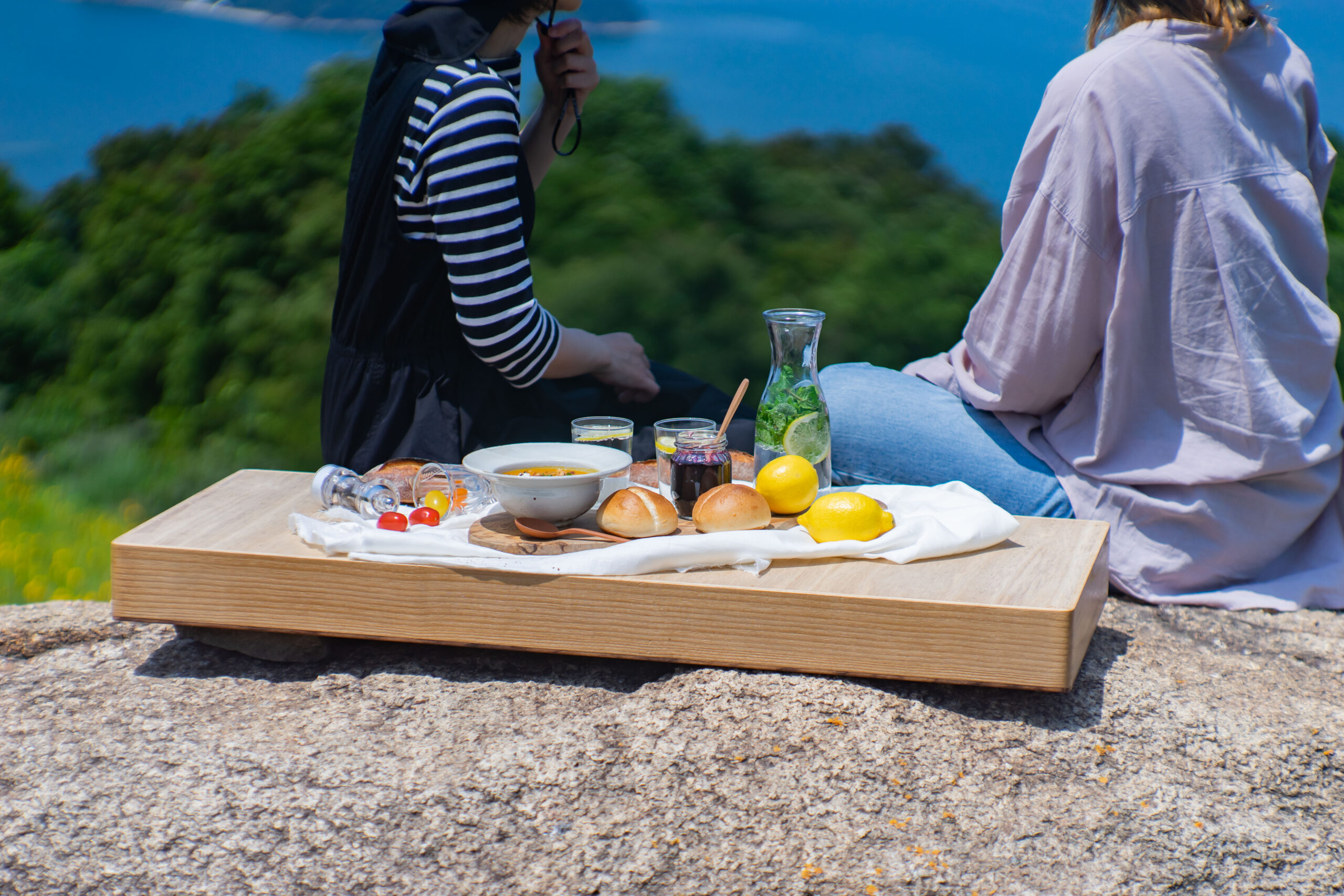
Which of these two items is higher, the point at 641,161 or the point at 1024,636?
the point at 641,161

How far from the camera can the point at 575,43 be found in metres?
2.42

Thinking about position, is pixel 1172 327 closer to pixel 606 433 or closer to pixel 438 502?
pixel 606 433

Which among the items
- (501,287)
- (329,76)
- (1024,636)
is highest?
(329,76)

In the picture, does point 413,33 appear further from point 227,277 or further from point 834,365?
point 227,277

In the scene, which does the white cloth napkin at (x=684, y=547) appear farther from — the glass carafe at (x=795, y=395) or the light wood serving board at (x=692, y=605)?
the glass carafe at (x=795, y=395)

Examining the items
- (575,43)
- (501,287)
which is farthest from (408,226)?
(575,43)

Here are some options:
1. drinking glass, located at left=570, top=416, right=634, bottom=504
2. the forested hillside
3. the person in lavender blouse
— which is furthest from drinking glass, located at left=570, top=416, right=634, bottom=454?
the forested hillside

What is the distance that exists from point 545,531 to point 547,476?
0.08 metres

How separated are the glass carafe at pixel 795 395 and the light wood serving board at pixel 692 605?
0.29 m

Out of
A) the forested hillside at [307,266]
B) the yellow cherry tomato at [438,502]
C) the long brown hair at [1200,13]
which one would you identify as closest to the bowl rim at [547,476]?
the yellow cherry tomato at [438,502]

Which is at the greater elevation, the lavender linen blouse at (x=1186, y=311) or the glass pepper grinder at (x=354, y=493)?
the lavender linen blouse at (x=1186, y=311)

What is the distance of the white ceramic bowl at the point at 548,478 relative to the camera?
5.56ft

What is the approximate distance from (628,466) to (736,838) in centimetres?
63

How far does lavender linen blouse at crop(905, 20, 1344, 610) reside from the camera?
184 centimetres
